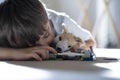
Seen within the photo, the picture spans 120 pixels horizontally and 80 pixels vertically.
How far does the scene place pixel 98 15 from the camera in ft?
6.23

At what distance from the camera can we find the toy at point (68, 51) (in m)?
0.65

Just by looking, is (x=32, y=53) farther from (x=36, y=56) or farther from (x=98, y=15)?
(x=98, y=15)

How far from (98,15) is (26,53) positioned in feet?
4.27

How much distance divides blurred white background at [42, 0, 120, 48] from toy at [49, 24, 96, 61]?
1.13 meters

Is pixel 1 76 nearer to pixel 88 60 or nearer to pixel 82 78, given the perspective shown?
pixel 82 78

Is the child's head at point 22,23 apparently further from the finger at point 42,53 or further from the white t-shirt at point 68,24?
the white t-shirt at point 68,24

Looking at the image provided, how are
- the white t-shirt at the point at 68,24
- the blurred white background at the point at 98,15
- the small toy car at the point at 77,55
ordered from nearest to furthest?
the small toy car at the point at 77,55
the white t-shirt at the point at 68,24
the blurred white background at the point at 98,15

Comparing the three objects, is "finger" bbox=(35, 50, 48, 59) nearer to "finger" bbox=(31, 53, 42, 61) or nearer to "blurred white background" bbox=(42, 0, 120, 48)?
"finger" bbox=(31, 53, 42, 61)

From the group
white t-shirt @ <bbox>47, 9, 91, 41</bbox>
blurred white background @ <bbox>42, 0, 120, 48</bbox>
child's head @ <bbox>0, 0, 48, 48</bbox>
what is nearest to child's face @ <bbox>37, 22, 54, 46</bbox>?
child's head @ <bbox>0, 0, 48, 48</bbox>

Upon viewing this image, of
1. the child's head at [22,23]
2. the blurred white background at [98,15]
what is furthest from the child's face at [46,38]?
the blurred white background at [98,15]

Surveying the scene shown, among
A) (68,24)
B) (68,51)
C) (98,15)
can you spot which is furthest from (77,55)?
(98,15)

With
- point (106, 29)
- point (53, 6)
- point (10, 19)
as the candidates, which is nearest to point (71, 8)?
point (53, 6)

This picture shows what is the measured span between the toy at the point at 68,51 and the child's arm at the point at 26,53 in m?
0.02

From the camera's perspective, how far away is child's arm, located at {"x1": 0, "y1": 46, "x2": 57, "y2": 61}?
0.66 metres
